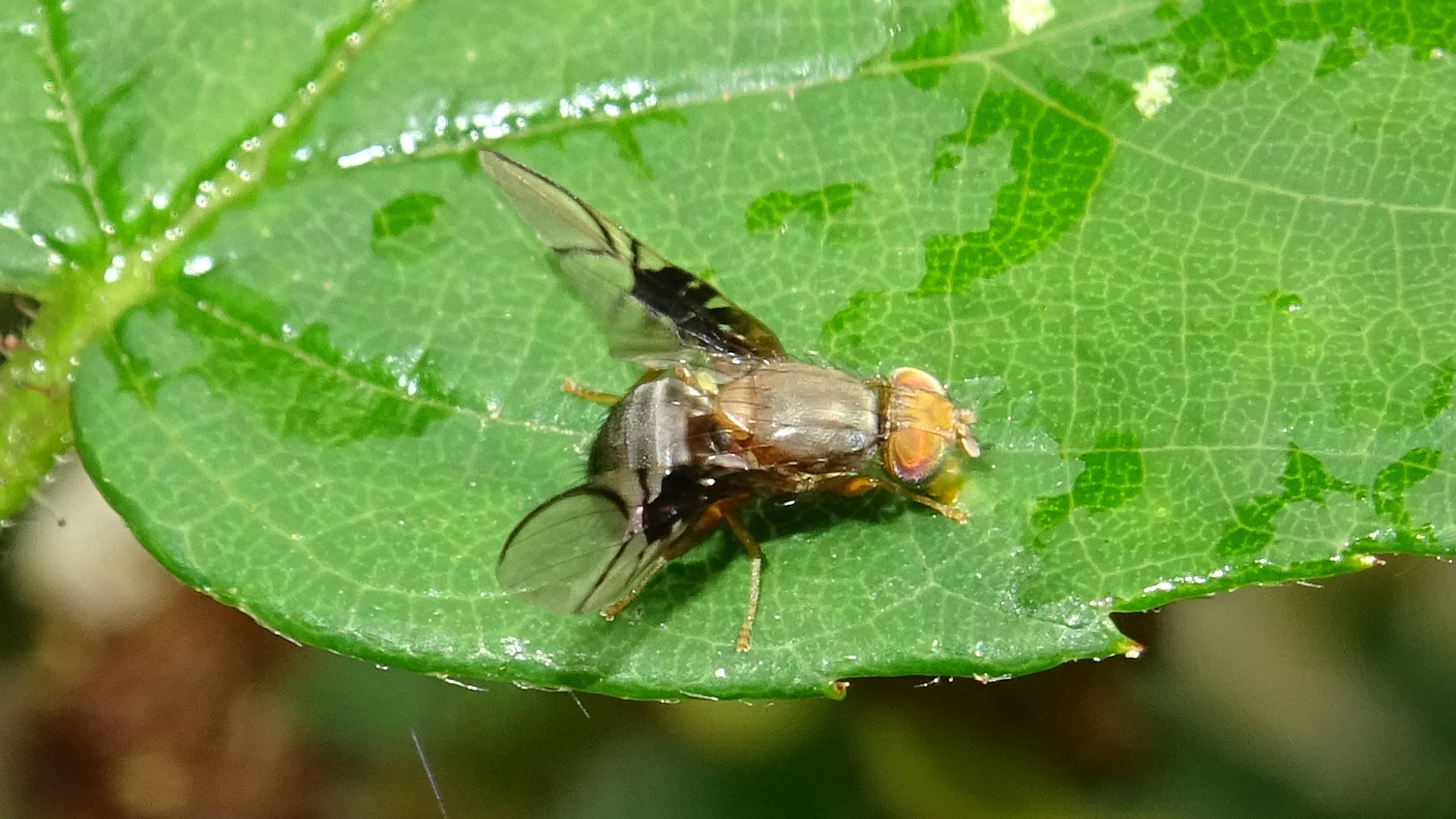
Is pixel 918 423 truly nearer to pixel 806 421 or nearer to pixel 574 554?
pixel 806 421

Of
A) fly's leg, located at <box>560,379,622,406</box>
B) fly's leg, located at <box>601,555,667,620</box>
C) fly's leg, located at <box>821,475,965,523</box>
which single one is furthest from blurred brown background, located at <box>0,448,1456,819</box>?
fly's leg, located at <box>560,379,622,406</box>

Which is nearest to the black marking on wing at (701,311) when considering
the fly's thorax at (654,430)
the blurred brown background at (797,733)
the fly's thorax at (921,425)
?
the fly's thorax at (654,430)

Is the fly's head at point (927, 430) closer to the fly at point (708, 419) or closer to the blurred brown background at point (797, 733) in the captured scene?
the fly at point (708, 419)

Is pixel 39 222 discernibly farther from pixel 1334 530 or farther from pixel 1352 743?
pixel 1352 743

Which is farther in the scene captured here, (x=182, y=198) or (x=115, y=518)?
(x=115, y=518)

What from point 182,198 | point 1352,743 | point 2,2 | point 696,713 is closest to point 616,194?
point 182,198

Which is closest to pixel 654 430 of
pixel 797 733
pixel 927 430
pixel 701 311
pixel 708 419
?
pixel 708 419

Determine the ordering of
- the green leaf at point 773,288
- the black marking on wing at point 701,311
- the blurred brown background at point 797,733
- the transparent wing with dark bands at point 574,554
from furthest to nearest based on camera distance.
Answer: the blurred brown background at point 797,733
the black marking on wing at point 701,311
the green leaf at point 773,288
the transparent wing with dark bands at point 574,554
